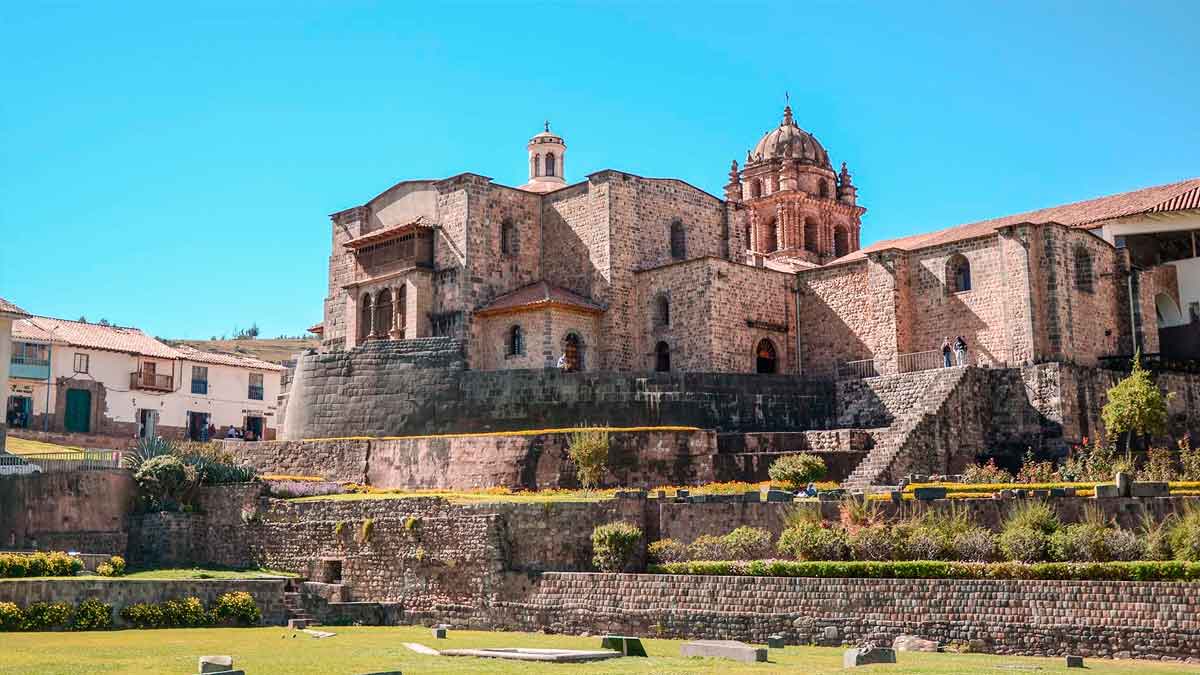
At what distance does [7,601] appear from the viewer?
22594 mm

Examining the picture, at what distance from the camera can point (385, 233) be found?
42938 mm

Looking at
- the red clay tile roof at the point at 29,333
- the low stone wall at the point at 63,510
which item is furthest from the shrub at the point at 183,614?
the red clay tile roof at the point at 29,333

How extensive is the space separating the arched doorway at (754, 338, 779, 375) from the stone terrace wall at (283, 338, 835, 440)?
200 inches

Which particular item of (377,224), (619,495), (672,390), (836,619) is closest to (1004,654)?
(836,619)

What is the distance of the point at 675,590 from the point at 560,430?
9.28 metres

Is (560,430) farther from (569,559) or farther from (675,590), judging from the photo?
(675,590)

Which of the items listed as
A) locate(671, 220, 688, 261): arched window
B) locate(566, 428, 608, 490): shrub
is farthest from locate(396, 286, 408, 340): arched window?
locate(566, 428, 608, 490): shrub

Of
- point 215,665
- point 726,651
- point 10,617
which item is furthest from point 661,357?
point 215,665

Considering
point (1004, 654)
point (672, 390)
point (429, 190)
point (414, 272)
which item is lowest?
point (1004, 654)

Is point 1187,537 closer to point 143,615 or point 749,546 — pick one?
point 749,546

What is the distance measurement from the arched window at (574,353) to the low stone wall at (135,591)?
52.1 feet

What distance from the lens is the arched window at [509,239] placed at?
140ft

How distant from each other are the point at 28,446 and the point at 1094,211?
3529 centimetres

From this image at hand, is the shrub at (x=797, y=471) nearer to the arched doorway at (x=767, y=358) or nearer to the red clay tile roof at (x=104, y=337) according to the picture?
the arched doorway at (x=767, y=358)
